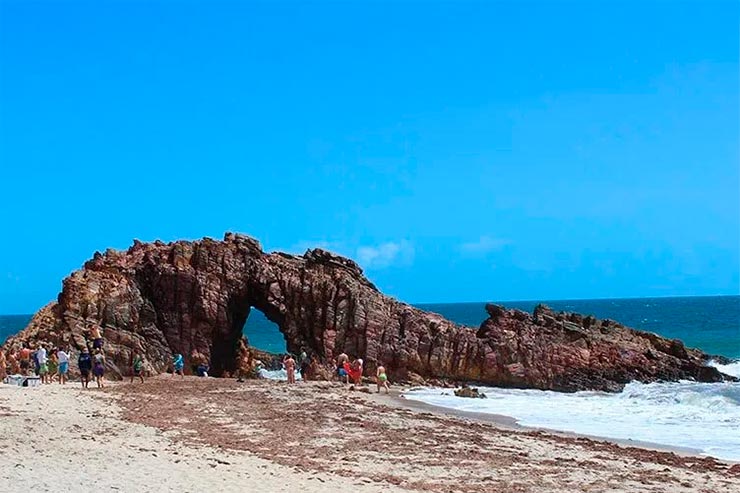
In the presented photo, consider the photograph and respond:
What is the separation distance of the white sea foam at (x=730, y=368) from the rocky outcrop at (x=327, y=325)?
5.07 m

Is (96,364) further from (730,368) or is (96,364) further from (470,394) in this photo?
(730,368)

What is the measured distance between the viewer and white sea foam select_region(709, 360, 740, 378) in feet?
162

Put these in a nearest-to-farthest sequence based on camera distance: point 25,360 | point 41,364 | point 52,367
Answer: point 41,364, point 52,367, point 25,360

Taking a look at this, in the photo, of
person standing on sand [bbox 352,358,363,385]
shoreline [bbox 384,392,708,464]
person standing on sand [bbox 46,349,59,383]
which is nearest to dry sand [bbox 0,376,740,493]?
shoreline [bbox 384,392,708,464]

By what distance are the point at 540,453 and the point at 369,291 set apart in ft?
87.6

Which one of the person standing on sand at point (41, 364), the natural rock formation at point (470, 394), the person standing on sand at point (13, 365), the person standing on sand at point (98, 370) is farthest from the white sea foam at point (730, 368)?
the person standing on sand at point (13, 365)

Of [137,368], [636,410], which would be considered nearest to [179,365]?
[137,368]

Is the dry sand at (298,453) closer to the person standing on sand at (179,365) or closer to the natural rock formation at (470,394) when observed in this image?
the natural rock formation at (470,394)

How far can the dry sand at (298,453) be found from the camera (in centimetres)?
1480

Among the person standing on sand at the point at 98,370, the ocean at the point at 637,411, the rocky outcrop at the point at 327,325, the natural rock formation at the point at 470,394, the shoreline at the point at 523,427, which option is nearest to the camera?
the shoreline at the point at 523,427

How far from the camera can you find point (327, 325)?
43906mm

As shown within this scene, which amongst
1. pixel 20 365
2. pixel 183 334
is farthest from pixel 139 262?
pixel 20 365

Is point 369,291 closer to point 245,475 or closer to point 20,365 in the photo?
point 20,365

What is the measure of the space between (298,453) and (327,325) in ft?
84.4
